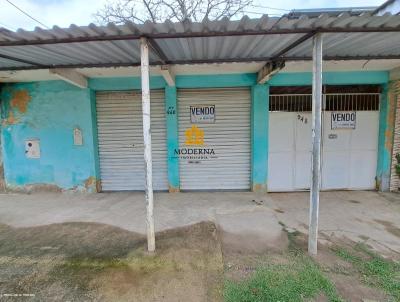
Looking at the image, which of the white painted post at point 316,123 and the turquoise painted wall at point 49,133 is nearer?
the white painted post at point 316,123

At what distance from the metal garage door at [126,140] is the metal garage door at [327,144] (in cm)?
280

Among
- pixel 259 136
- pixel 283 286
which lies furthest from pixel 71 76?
pixel 283 286

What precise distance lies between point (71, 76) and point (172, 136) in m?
2.56

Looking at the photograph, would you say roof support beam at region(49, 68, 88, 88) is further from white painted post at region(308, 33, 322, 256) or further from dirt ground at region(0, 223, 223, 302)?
white painted post at region(308, 33, 322, 256)

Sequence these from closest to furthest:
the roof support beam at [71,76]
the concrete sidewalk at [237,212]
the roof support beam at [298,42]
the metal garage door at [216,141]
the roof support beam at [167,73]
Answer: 1. the roof support beam at [298,42]
2. the concrete sidewalk at [237,212]
3. the roof support beam at [167,73]
4. the roof support beam at [71,76]
5. the metal garage door at [216,141]

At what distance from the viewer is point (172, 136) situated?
574cm

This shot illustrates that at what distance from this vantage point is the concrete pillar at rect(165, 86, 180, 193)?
561cm

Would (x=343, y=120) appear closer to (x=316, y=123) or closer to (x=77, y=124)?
(x=316, y=123)

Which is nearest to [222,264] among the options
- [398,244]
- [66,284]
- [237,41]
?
[66,284]

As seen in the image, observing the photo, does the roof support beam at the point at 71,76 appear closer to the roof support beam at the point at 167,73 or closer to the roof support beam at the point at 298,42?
the roof support beam at the point at 167,73

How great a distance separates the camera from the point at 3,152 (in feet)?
19.9

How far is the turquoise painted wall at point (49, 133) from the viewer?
5771mm

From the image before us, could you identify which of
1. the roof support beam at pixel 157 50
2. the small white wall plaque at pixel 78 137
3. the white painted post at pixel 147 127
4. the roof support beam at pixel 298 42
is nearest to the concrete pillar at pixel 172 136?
the roof support beam at pixel 157 50

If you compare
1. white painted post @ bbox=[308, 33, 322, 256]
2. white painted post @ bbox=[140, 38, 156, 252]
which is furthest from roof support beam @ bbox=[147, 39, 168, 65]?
white painted post @ bbox=[308, 33, 322, 256]
